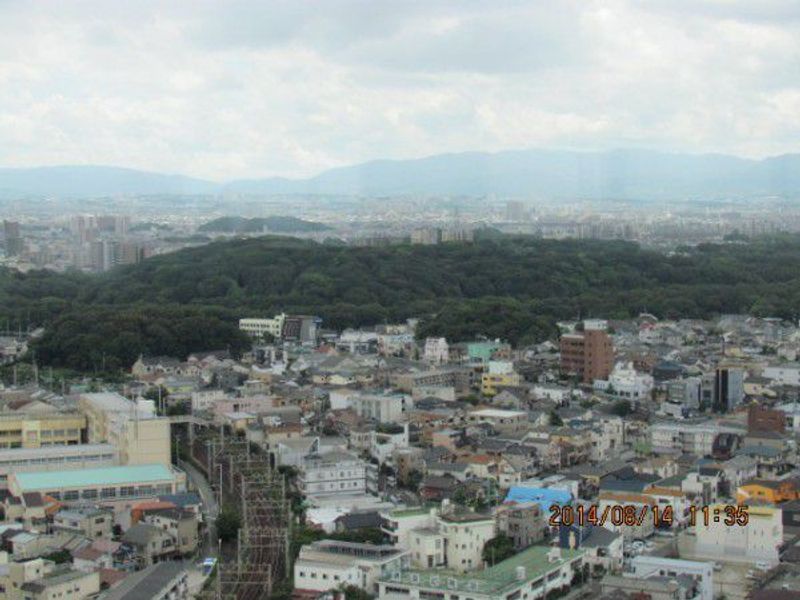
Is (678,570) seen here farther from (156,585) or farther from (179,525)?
(179,525)

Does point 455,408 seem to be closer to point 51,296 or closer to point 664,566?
point 664,566

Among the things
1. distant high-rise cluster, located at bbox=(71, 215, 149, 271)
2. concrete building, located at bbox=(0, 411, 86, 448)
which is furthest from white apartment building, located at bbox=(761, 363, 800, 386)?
distant high-rise cluster, located at bbox=(71, 215, 149, 271)

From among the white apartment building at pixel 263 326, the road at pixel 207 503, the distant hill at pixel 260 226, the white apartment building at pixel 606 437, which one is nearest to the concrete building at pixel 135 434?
the road at pixel 207 503

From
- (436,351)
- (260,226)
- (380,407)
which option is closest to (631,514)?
(380,407)

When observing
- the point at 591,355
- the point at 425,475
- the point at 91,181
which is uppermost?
the point at 91,181

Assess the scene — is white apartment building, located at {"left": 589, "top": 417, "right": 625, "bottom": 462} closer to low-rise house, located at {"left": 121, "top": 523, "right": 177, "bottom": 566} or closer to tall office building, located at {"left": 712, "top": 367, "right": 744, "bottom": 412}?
tall office building, located at {"left": 712, "top": 367, "right": 744, "bottom": 412}

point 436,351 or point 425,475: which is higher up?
point 436,351
